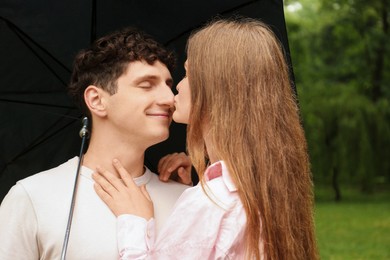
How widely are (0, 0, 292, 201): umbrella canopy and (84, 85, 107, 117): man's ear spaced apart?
35 centimetres

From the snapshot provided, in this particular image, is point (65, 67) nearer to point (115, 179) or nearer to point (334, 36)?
point (115, 179)

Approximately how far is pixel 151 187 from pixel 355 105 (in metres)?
21.1

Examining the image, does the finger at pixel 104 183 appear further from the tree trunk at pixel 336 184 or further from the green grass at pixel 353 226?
the tree trunk at pixel 336 184

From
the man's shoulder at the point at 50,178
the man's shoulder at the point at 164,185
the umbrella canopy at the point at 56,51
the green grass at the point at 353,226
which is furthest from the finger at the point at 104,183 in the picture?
the green grass at the point at 353,226

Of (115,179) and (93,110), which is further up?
(93,110)

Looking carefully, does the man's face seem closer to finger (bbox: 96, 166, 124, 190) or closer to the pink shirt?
finger (bbox: 96, 166, 124, 190)

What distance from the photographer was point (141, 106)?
2.82 metres

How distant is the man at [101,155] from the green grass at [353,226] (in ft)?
33.5

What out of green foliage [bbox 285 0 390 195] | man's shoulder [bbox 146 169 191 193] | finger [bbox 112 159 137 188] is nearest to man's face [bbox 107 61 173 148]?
finger [bbox 112 159 137 188]

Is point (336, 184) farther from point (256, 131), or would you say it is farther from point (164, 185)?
point (256, 131)

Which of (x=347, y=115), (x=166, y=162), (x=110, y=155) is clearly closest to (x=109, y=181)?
(x=110, y=155)

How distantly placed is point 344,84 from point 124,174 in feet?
84.5

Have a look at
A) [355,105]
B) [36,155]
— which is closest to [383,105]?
[355,105]

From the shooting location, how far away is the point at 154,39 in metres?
3.21
